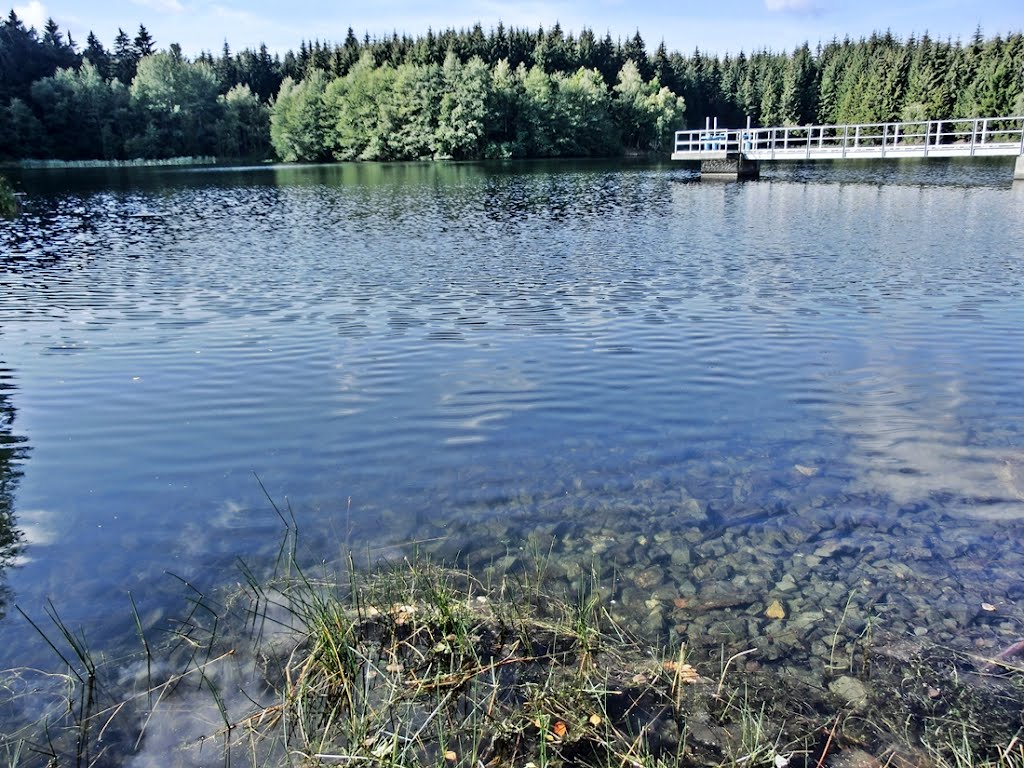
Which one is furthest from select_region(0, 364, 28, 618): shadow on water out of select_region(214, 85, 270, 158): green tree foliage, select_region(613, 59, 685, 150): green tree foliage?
select_region(613, 59, 685, 150): green tree foliage

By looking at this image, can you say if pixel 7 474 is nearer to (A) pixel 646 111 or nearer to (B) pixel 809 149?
(B) pixel 809 149

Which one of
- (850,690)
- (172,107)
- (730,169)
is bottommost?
(850,690)

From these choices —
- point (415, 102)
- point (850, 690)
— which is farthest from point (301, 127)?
point (850, 690)

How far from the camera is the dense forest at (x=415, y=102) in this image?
83.8m

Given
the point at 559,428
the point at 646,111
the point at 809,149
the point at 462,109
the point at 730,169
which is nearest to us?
the point at 559,428

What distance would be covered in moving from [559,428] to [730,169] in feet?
147

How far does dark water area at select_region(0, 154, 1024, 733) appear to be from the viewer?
16.7 feet

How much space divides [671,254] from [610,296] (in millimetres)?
5393

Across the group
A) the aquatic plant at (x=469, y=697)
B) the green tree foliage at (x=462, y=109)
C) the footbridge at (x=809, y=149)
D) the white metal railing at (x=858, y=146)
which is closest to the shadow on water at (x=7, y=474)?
the aquatic plant at (x=469, y=697)

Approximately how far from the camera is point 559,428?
8.09m

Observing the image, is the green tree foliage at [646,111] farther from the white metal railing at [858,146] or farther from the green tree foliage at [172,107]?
the green tree foliage at [172,107]

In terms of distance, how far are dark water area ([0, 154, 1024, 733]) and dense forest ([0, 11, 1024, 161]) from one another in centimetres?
7606

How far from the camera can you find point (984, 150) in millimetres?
40094

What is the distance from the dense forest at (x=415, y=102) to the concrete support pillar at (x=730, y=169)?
1641 inches
